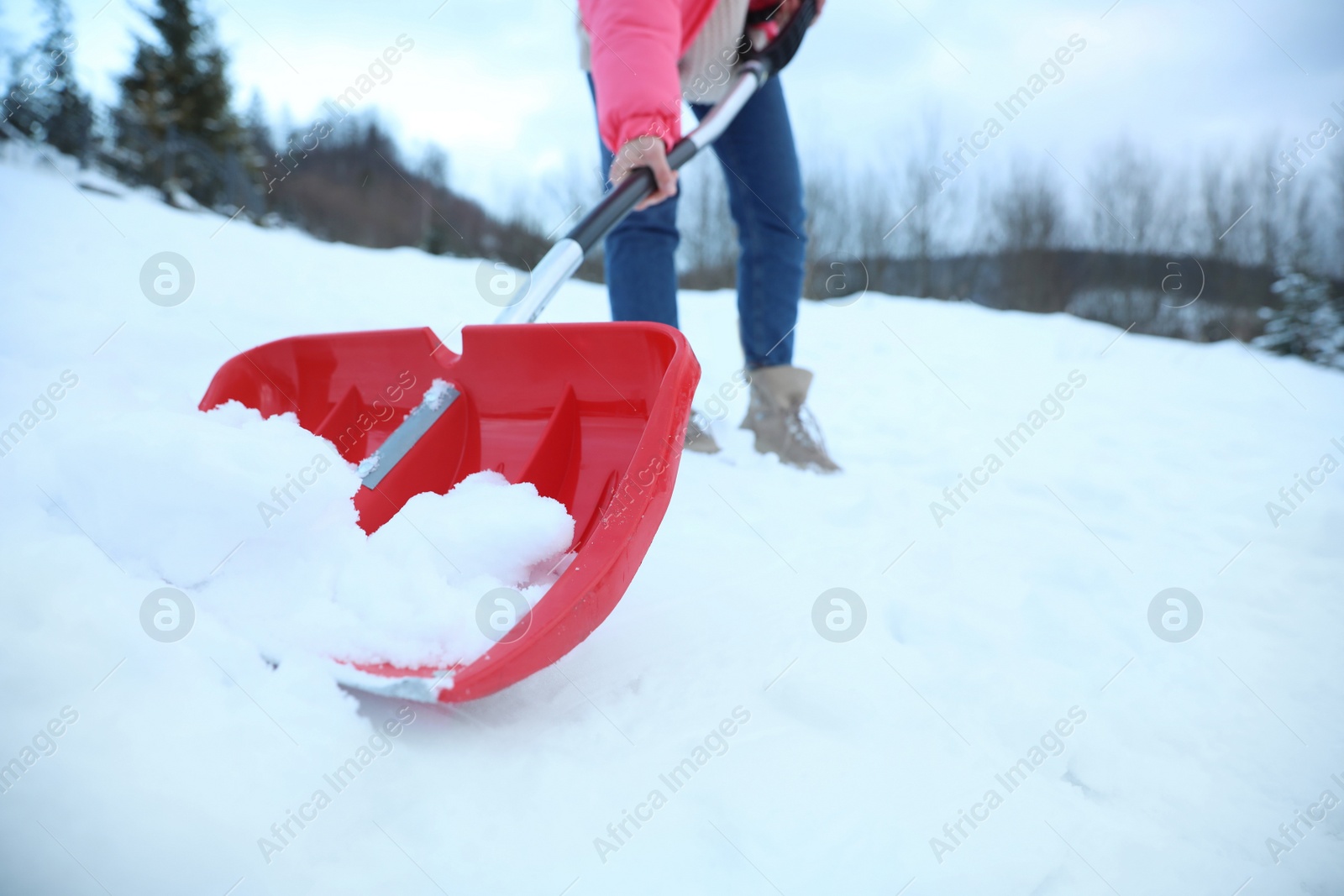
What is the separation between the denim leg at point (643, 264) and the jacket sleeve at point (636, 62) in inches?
15.9

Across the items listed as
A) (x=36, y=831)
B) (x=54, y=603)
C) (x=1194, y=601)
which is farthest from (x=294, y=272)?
(x=1194, y=601)

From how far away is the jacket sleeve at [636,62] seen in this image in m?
1.42

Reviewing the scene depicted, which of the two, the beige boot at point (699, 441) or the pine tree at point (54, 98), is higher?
the pine tree at point (54, 98)

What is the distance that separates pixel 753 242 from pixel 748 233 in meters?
0.03

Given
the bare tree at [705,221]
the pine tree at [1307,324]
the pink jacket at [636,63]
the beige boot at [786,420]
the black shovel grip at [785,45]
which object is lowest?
the pine tree at [1307,324]

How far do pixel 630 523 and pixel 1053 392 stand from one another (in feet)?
10.2

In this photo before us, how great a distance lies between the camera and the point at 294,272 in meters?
3.66

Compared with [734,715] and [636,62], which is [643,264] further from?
[734,715]

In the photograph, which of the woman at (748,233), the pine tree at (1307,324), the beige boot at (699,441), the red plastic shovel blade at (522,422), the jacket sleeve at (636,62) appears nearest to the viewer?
the red plastic shovel blade at (522,422)

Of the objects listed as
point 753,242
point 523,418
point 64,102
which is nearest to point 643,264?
point 753,242

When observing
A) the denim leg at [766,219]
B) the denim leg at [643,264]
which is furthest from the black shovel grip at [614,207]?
the denim leg at [766,219]

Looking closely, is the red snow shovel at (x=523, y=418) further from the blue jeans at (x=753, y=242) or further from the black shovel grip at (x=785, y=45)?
the black shovel grip at (x=785, y=45)

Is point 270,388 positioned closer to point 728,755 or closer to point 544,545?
point 544,545

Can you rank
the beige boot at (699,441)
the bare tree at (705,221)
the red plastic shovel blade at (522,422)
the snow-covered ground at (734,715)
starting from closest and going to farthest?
the snow-covered ground at (734,715), the red plastic shovel blade at (522,422), the beige boot at (699,441), the bare tree at (705,221)
